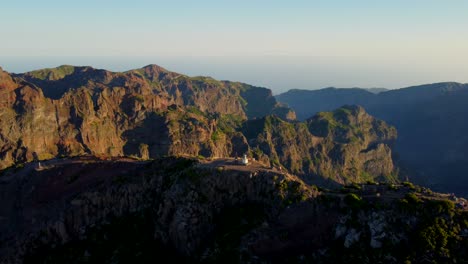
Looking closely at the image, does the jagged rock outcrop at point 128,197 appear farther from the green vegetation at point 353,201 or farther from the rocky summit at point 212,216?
the green vegetation at point 353,201

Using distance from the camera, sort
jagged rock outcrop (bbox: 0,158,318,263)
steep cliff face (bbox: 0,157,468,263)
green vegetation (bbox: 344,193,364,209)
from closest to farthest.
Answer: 1. steep cliff face (bbox: 0,157,468,263)
2. green vegetation (bbox: 344,193,364,209)
3. jagged rock outcrop (bbox: 0,158,318,263)

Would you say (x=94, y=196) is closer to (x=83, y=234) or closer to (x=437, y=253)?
(x=83, y=234)

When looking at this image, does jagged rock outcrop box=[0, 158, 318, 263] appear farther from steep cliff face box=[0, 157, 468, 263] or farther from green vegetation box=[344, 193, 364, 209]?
green vegetation box=[344, 193, 364, 209]

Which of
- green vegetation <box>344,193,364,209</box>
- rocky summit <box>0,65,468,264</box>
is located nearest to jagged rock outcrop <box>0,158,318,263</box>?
rocky summit <box>0,65,468,264</box>

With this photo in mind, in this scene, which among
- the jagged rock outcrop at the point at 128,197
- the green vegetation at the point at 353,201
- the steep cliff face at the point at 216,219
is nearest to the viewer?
the steep cliff face at the point at 216,219

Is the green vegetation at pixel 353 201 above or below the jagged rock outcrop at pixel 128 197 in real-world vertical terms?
above

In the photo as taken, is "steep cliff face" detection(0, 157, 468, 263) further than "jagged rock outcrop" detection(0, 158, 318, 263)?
No

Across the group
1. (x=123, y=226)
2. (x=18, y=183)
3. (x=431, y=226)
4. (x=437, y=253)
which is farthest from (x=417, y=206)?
(x=18, y=183)

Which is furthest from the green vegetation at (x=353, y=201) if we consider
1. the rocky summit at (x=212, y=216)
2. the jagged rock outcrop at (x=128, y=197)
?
the jagged rock outcrop at (x=128, y=197)

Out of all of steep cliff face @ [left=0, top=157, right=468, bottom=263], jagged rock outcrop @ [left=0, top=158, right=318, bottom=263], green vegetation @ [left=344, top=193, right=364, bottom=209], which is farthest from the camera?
jagged rock outcrop @ [left=0, top=158, right=318, bottom=263]

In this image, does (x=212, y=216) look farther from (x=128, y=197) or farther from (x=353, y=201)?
(x=353, y=201)

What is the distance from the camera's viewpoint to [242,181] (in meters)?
65.0

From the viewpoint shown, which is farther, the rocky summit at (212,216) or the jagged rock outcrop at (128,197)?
the jagged rock outcrop at (128,197)

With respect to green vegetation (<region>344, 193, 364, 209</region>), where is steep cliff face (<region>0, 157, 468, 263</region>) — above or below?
below
